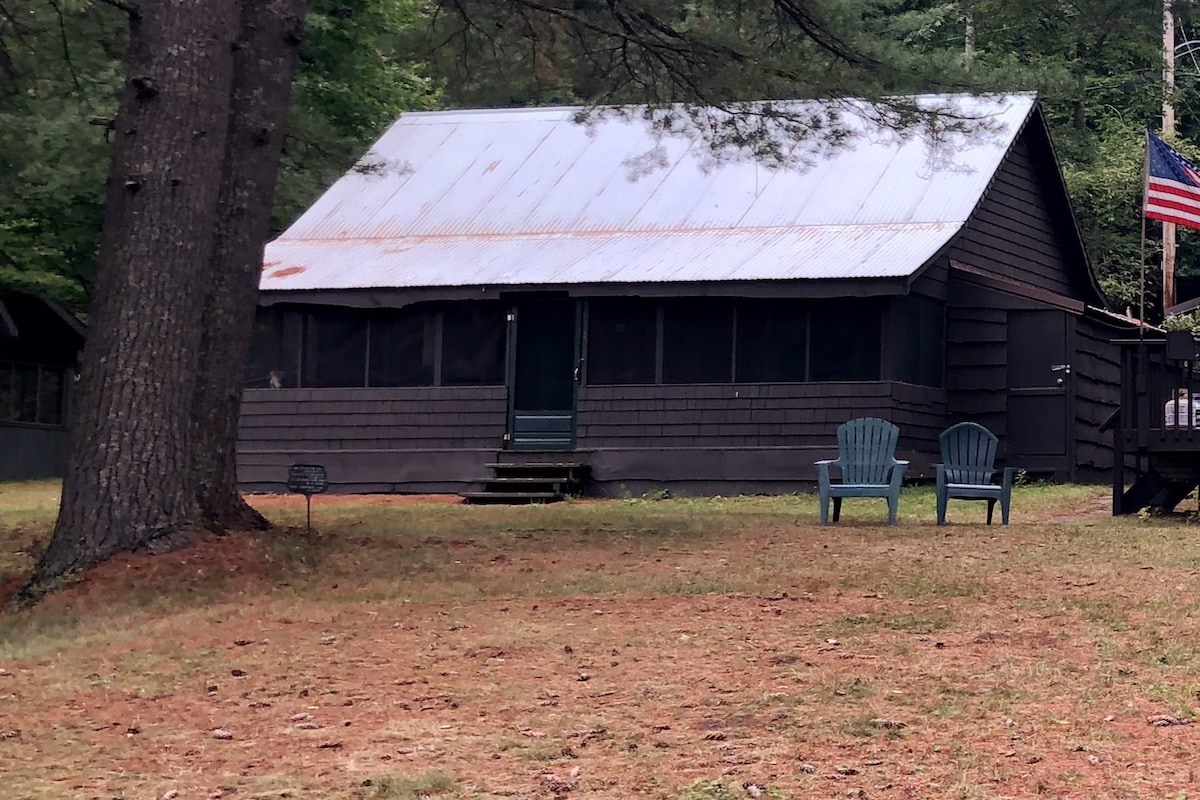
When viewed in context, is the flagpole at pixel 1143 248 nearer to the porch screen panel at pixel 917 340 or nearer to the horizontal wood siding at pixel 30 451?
the porch screen panel at pixel 917 340

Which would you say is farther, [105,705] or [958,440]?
[958,440]

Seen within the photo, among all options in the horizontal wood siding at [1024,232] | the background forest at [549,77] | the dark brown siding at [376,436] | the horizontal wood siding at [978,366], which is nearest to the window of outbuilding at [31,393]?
the background forest at [549,77]

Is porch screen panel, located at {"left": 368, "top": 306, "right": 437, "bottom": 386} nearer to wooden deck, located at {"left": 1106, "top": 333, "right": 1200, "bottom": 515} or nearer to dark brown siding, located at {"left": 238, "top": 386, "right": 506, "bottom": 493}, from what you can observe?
dark brown siding, located at {"left": 238, "top": 386, "right": 506, "bottom": 493}

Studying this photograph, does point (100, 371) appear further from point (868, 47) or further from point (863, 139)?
point (863, 139)

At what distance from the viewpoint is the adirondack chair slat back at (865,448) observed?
13.7m

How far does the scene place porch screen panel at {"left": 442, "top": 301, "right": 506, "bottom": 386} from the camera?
790 inches

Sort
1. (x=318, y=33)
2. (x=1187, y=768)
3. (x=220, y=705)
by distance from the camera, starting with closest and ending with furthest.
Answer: (x=1187, y=768) → (x=220, y=705) → (x=318, y=33)

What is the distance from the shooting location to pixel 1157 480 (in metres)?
13.9

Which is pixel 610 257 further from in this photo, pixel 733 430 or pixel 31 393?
pixel 31 393

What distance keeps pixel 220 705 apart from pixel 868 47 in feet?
29.4

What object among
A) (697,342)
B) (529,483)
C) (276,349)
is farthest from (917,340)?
(276,349)

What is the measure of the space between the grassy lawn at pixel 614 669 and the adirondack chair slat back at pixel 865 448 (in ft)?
6.19

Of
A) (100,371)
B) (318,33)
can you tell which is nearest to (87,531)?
(100,371)

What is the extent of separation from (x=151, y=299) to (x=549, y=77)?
6.26 metres
